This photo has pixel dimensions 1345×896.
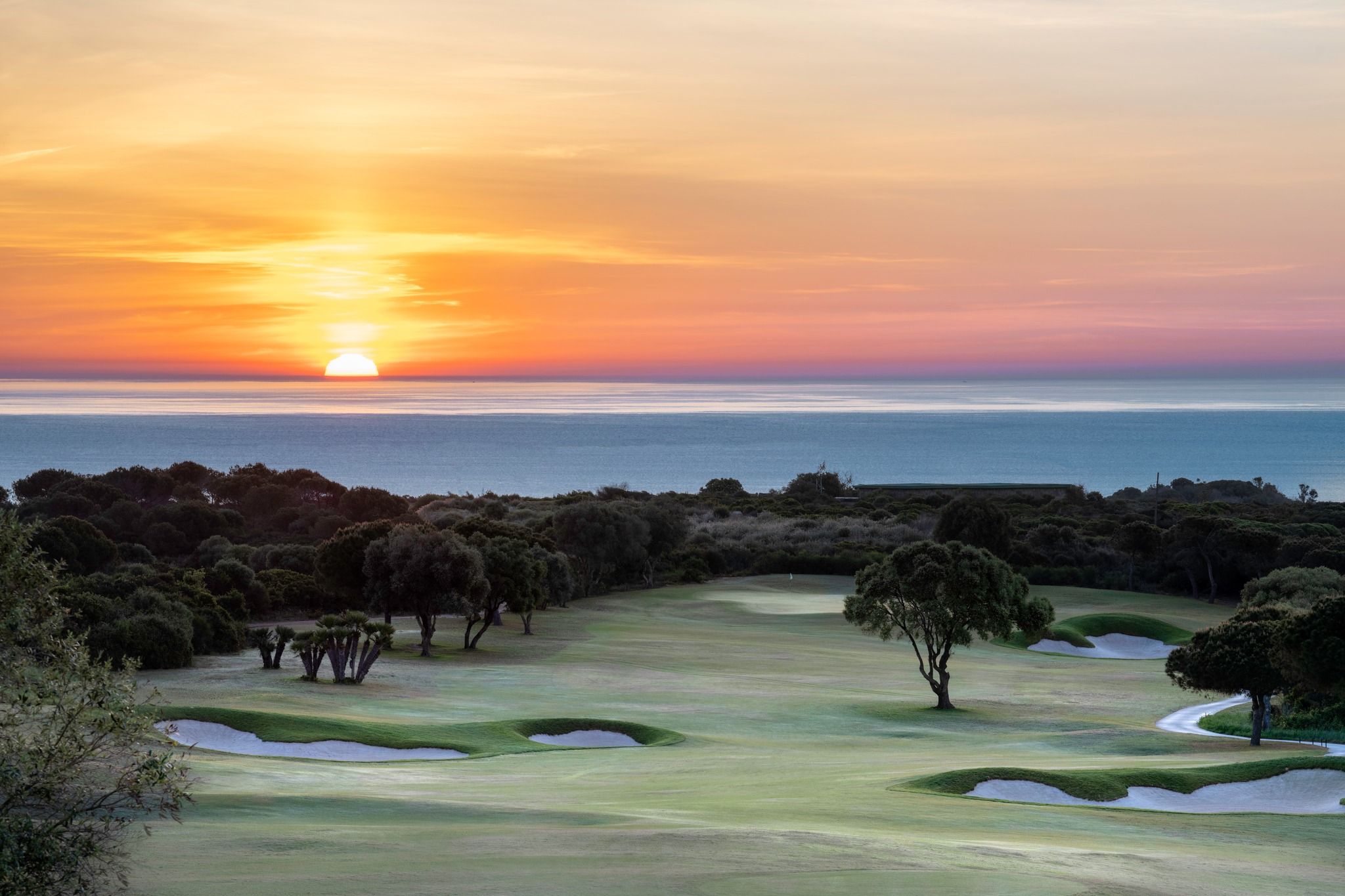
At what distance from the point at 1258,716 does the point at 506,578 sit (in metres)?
30.0

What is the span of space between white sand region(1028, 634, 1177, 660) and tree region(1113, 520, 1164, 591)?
19.3m

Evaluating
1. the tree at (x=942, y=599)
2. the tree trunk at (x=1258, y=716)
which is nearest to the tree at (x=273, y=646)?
the tree at (x=942, y=599)

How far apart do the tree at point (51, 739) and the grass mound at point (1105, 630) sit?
54427mm

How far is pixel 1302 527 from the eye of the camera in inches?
3698

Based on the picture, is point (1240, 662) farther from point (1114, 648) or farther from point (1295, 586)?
point (1114, 648)

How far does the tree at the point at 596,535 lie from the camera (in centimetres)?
7412

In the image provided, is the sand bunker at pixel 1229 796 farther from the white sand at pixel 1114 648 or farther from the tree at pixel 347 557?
the white sand at pixel 1114 648

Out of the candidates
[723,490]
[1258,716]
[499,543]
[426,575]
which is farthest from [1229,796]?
[723,490]

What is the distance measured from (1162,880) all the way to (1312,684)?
16.3 metres

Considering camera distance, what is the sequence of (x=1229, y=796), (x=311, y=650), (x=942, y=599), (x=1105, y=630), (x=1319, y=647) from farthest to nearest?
(x=1105, y=630) → (x=942, y=599) → (x=311, y=650) → (x=1319, y=647) → (x=1229, y=796)

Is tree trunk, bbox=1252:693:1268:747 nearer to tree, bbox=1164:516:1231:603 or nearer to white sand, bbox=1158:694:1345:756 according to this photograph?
white sand, bbox=1158:694:1345:756

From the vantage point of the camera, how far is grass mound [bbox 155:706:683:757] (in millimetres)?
27734

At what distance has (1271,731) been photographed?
1478 inches

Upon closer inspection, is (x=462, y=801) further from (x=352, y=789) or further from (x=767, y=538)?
(x=767, y=538)
